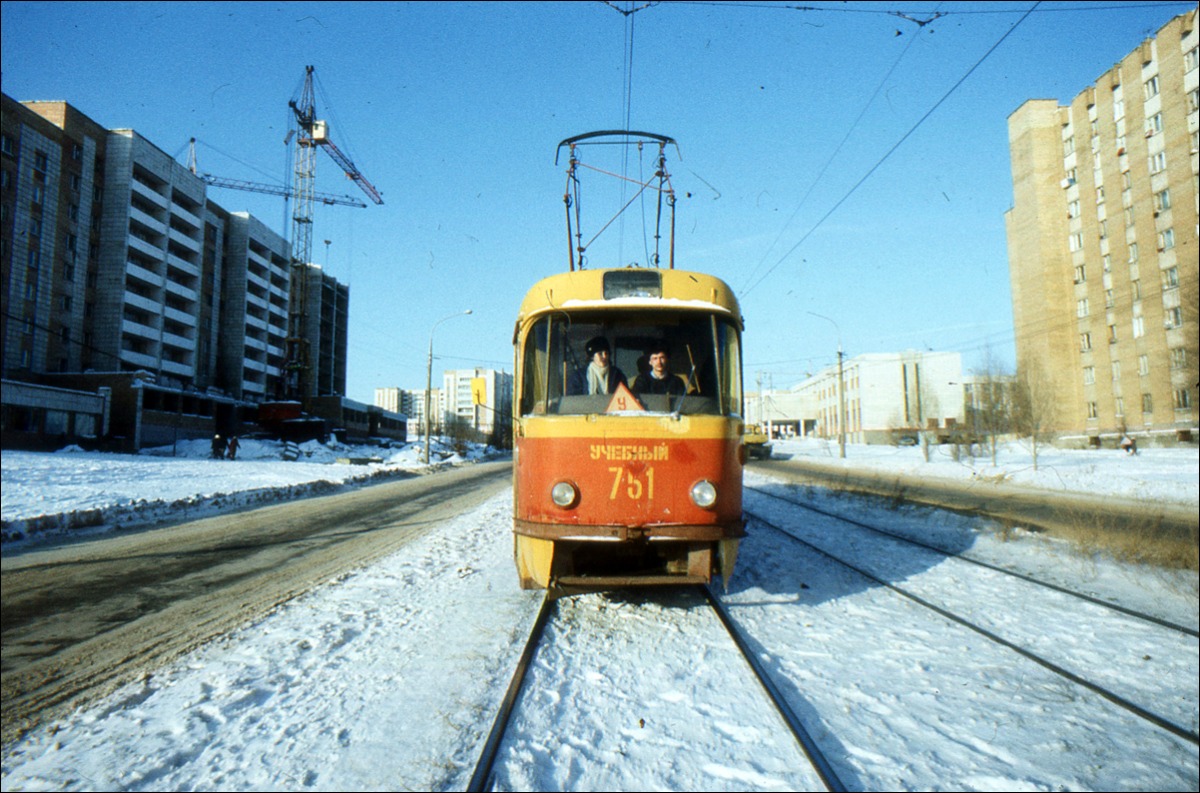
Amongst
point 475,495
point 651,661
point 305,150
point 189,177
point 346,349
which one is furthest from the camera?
point 346,349

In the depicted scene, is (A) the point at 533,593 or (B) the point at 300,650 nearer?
(B) the point at 300,650

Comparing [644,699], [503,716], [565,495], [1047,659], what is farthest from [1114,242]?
[503,716]

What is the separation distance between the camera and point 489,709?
3.79 meters

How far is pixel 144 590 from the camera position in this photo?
23.5 ft

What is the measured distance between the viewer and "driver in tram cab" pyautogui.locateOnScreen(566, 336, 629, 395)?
5.44 metres

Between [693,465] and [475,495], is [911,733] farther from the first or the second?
[475,495]

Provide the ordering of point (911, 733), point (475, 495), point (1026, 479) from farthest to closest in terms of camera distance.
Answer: point (1026, 479)
point (475, 495)
point (911, 733)

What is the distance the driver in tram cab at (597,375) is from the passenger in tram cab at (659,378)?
0.15m

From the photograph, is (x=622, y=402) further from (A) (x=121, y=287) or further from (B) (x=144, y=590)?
(A) (x=121, y=287)

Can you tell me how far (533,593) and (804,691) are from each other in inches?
130

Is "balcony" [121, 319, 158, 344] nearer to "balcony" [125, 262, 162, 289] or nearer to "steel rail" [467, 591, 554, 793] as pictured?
"balcony" [125, 262, 162, 289]


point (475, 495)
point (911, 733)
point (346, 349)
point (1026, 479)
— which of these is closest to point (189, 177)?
point (346, 349)

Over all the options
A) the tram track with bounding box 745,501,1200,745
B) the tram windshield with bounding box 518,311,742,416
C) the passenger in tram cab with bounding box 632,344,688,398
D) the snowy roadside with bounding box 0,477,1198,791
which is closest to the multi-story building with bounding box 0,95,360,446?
the snowy roadside with bounding box 0,477,1198,791

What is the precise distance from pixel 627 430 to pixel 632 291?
1.28 m
